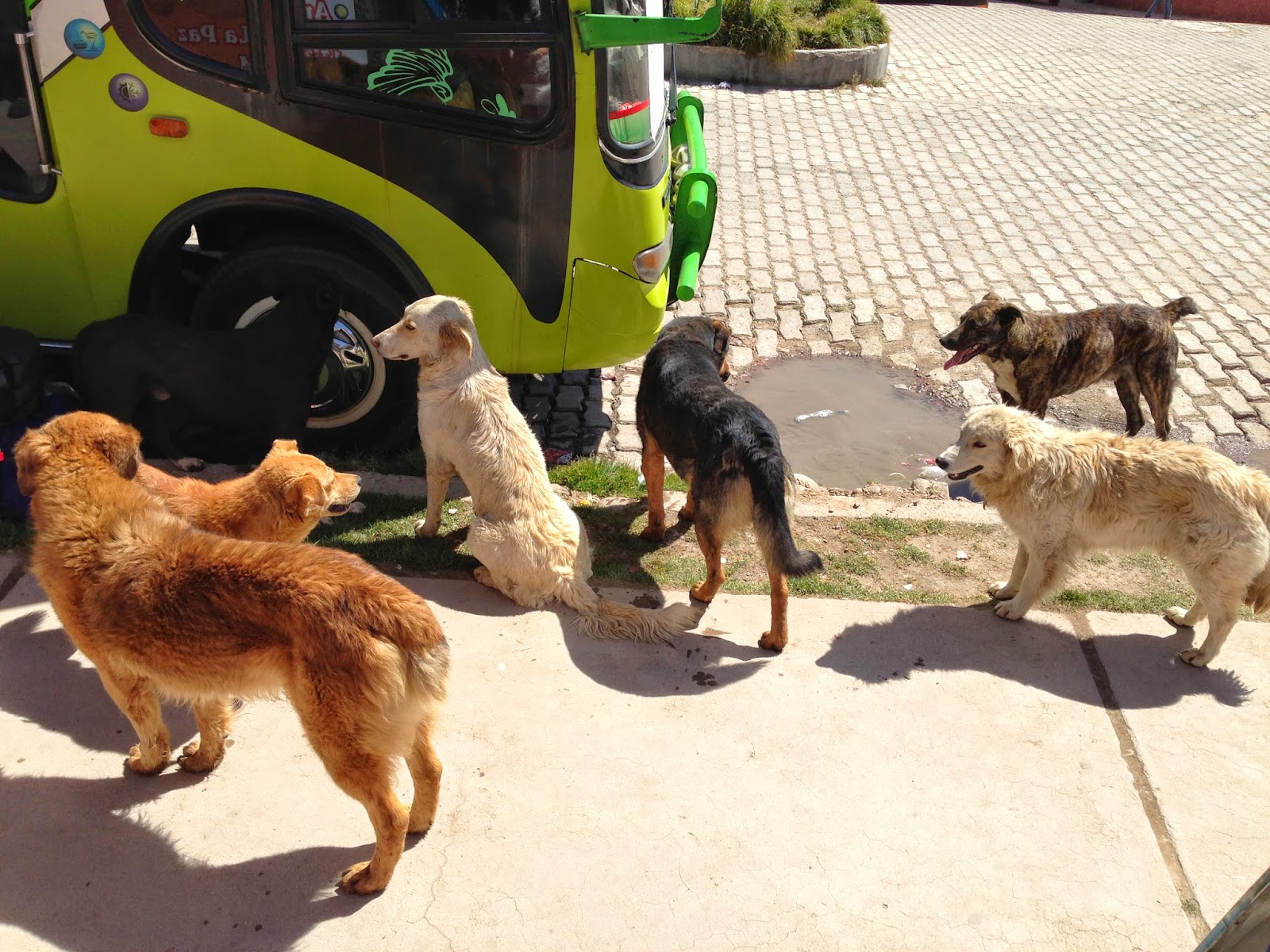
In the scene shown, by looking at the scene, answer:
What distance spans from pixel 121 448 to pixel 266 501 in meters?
0.62

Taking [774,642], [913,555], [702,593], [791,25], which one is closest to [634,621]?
[702,593]

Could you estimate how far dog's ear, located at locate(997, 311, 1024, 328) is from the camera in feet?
21.7

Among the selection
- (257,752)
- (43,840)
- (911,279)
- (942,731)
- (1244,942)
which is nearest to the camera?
(1244,942)

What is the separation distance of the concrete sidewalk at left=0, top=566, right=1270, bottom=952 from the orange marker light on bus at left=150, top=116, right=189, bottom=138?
8.05 feet

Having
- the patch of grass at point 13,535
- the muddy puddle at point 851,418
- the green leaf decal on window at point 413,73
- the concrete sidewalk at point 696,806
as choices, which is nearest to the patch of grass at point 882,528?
the muddy puddle at point 851,418

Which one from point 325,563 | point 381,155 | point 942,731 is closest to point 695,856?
point 942,731

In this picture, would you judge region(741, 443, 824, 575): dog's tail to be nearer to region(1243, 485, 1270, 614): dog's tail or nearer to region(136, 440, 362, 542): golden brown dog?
region(136, 440, 362, 542): golden brown dog

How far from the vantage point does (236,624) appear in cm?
320

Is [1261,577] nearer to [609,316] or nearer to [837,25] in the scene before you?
[609,316]

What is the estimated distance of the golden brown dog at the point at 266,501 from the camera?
4.12 meters

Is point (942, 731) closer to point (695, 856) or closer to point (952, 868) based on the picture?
point (952, 868)

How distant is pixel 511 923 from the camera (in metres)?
3.39

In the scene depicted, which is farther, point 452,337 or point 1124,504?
point 452,337

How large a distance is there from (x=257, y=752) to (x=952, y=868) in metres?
2.79
